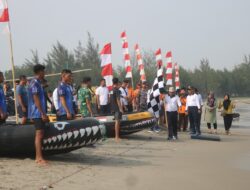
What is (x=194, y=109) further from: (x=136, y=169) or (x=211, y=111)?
(x=136, y=169)

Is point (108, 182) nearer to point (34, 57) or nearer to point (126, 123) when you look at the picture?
point (126, 123)

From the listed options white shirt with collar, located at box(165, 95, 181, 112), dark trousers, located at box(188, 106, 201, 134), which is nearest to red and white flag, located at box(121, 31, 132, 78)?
dark trousers, located at box(188, 106, 201, 134)

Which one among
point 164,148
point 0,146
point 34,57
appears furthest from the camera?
point 34,57

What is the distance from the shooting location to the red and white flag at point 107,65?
13706 millimetres

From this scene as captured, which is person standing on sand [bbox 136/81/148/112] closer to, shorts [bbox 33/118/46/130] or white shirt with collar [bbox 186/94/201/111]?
white shirt with collar [bbox 186/94/201/111]

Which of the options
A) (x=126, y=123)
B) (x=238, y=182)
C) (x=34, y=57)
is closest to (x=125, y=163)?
(x=238, y=182)

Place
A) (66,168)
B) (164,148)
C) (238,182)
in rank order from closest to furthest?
1. (238,182)
2. (66,168)
3. (164,148)

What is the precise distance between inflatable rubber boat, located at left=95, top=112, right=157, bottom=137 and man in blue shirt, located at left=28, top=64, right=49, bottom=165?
453 centimetres

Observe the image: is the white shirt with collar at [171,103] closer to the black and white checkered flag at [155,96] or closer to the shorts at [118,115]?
the black and white checkered flag at [155,96]

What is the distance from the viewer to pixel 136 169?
8.52 m

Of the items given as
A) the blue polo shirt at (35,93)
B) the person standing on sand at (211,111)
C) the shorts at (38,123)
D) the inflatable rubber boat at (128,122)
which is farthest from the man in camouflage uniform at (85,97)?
the person standing on sand at (211,111)

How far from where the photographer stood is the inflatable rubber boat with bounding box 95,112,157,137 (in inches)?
511

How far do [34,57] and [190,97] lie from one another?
39.5 m

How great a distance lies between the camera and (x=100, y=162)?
9.17 metres
